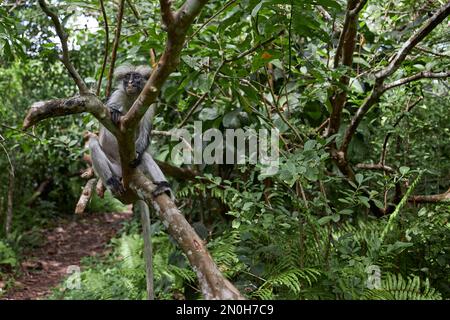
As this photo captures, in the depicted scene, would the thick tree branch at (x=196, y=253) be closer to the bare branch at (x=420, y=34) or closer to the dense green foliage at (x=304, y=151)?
the dense green foliage at (x=304, y=151)

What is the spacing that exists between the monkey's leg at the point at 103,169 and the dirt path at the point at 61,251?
3.71 meters

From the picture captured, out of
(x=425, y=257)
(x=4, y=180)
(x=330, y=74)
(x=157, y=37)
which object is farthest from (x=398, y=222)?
(x=4, y=180)

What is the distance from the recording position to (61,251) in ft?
29.3

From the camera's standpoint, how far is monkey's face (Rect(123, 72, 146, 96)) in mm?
3871

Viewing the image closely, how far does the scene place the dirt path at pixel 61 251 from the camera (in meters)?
7.10

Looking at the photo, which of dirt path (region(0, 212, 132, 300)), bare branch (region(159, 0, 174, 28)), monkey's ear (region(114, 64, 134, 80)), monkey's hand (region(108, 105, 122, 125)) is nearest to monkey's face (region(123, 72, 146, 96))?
monkey's ear (region(114, 64, 134, 80))

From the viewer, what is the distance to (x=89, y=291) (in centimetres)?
596

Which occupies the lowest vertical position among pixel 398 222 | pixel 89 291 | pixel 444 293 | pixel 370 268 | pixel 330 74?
pixel 89 291

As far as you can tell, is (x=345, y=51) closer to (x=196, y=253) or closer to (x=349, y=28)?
(x=349, y=28)

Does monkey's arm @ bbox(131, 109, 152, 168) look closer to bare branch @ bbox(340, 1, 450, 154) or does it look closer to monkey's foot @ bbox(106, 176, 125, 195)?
monkey's foot @ bbox(106, 176, 125, 195)

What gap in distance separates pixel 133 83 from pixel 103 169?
0.74 m

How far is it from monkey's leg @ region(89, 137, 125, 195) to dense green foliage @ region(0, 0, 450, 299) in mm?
425
